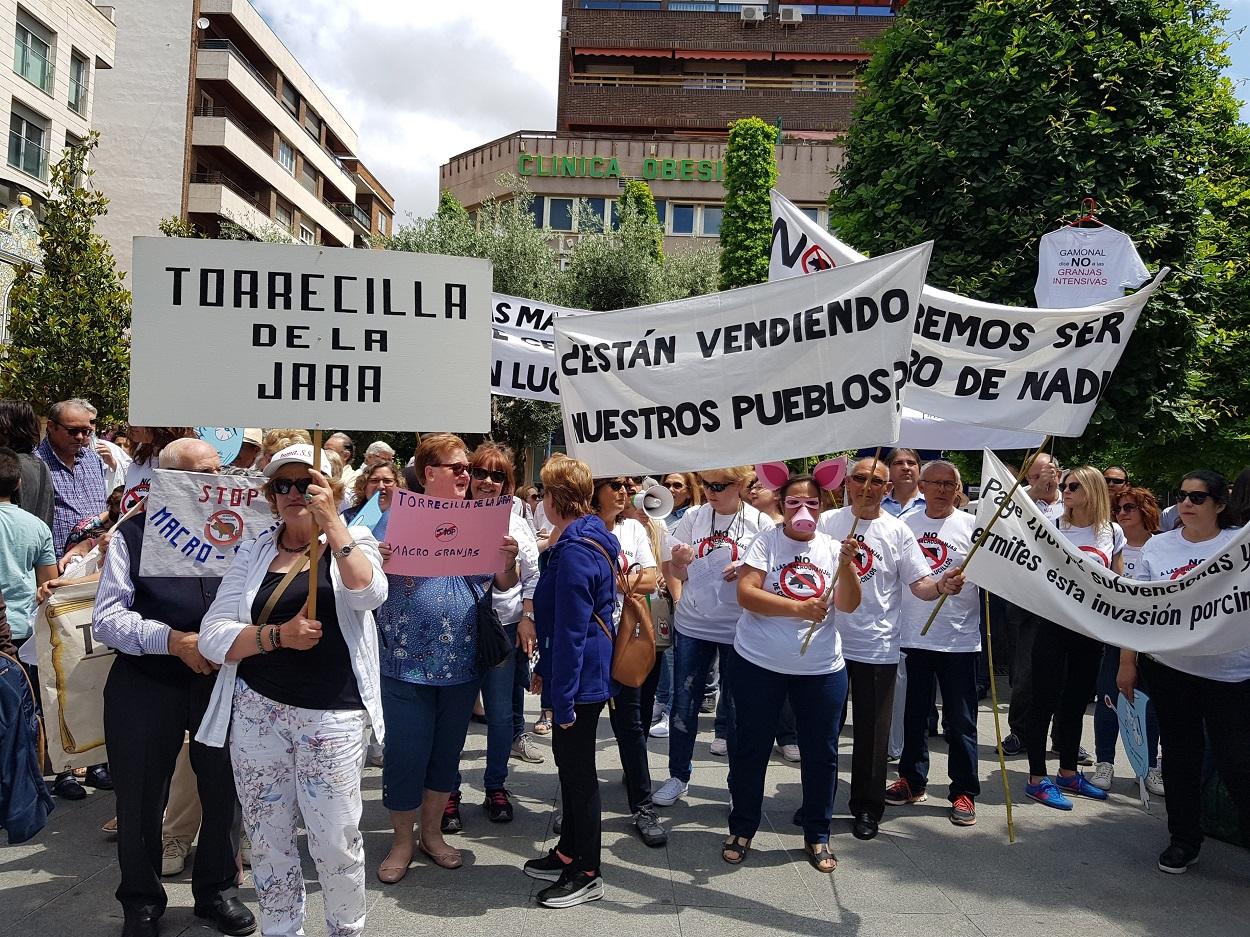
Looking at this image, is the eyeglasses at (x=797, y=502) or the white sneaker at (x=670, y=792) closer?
the eyeglasses at (x=797, y=502)

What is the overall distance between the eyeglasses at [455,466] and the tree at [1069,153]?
26.8 feet

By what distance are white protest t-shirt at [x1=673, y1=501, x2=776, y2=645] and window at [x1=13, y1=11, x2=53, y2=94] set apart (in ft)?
79.2

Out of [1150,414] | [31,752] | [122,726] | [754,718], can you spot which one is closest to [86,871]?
[31,752]

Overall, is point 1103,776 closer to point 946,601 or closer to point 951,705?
point 951,705

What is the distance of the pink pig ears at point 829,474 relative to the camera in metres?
5.19

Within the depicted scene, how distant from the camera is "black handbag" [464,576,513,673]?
15.5ft

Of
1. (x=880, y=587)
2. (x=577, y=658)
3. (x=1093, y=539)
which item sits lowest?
(x=577, y=658)

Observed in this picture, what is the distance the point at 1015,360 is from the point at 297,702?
12.8 ft

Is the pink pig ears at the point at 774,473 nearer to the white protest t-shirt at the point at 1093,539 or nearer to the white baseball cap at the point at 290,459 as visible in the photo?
the white protest t-shirt at the point at 1093,539

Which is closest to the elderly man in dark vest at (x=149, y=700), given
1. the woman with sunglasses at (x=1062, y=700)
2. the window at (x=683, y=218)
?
the woman with sunglasses at (x=1062, y=700)

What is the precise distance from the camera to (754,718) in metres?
4.96

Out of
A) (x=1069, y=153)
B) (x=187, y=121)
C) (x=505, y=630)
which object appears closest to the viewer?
(x=505, y=630)

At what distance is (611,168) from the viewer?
3900 centimetres

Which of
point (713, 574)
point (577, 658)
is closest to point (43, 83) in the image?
point (713, 574)
